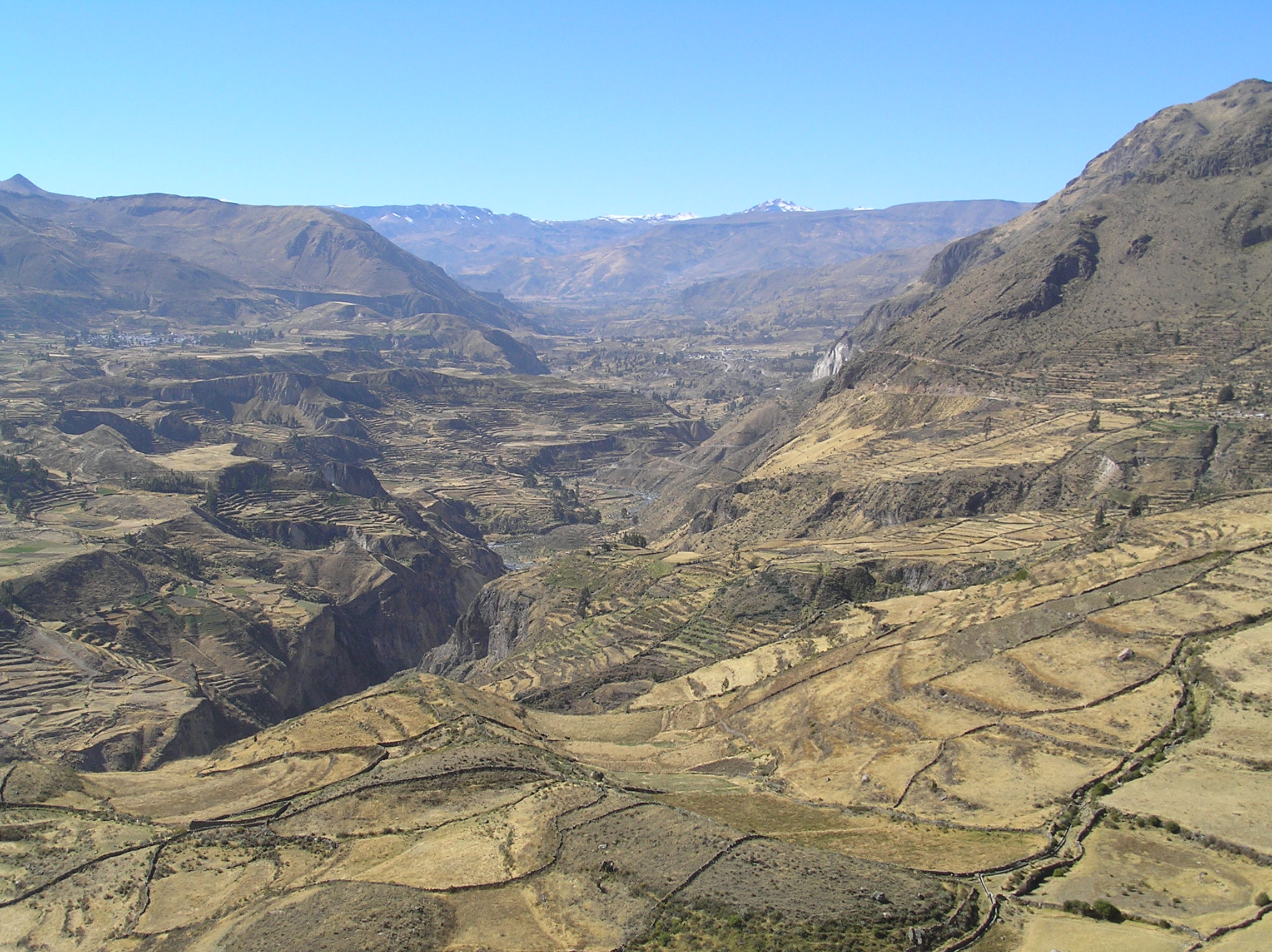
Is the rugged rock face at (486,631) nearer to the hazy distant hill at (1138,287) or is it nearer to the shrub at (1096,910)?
the shrub at (1096,910)

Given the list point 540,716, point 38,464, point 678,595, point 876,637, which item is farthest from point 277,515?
point 876,637

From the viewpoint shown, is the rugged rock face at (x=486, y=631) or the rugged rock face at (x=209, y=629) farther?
the rugged rock face at (x=486, y=631)

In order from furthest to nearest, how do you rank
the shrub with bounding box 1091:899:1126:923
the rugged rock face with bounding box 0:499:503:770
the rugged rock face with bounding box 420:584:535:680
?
the rugged rock face with bounding box 420:584:535:680, the rugged rock face with bounding box 0:499:503:770, the shrub with bounding box 1091:899:1126:923

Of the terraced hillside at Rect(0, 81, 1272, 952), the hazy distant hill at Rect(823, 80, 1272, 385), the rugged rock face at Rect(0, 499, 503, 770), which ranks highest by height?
the hazy distant hill at Rect(823, 80, 1272, 385)

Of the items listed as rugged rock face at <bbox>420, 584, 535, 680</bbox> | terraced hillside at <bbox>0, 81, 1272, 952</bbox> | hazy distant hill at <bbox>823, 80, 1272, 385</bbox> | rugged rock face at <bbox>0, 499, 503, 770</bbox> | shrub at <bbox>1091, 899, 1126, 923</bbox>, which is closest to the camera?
shrub at <bbox>1091, 899, 1126, 923</bbox>

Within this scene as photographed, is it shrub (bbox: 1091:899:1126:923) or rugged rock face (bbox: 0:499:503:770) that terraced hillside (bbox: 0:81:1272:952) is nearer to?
shrub (bbox: 1091:899:1126:923)

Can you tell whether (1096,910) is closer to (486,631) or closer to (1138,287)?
(486,631)

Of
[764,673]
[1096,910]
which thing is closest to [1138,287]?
[764,673]

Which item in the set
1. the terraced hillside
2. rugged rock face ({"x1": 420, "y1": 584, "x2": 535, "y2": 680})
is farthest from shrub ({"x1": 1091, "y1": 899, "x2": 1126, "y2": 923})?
rugged rock face ({"x1": 420, "y1": 584, "x2": 535, "y2": 680})

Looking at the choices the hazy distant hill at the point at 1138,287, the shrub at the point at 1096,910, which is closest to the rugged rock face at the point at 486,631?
the shrub at the point at 1096,910
